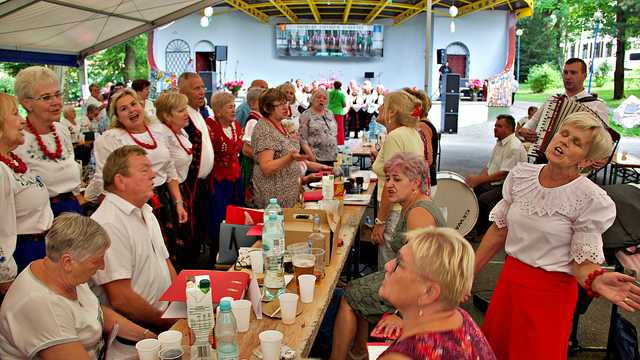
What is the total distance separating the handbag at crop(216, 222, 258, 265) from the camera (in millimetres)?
2832

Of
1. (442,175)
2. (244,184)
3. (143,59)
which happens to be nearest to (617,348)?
(442,175)

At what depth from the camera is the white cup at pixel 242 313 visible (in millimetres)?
1849

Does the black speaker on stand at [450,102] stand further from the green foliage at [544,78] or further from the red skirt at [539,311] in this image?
the red skirt at [539,311]

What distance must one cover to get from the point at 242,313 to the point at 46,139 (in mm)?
1805

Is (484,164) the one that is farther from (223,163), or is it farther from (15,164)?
(15,164)

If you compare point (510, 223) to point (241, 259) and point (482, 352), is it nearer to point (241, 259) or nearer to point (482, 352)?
point (482, 352)

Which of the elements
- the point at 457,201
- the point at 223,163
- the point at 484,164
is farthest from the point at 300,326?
the point at 484,164

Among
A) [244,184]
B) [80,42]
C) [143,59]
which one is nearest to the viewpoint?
[244,184]

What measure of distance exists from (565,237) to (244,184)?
3.08 m

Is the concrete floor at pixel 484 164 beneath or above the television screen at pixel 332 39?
beneath

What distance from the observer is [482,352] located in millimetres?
1381

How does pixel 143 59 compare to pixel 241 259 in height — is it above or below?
above

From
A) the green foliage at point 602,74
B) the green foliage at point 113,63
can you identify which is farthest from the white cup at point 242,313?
the green foliage at point 113,63

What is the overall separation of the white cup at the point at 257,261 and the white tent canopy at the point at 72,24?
6.34m
